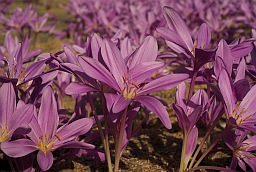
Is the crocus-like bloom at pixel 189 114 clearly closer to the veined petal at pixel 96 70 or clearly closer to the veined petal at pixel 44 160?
the veined petal at pixel 96 70

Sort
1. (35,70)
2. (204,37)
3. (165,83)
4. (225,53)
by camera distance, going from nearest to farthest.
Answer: (165,83) → (225,53) → (35,70) → (204,37)

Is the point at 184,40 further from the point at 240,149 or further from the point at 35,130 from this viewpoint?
the point at 35,130

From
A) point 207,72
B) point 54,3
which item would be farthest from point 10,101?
point 54,3

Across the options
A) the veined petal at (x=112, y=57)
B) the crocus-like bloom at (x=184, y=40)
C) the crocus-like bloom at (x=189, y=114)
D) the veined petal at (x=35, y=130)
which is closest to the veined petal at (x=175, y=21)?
the crocus-like bloom at (x=184, y=40)

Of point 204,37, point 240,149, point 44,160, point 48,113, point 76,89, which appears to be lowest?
point 240,149

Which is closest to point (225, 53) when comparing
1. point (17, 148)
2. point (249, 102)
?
point (249, 102)

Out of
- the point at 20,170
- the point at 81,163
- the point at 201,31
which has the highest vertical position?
the point at 201,31

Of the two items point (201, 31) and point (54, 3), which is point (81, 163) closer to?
point (201, 31)
